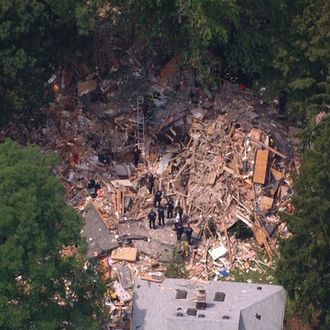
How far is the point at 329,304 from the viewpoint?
36.8m

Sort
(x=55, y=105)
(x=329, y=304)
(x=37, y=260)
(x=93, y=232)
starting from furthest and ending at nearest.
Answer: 1. (x=55, y=105)
2. (x=93, y=232)
3. (x=329, y=304)
4. (x=37, y=260)

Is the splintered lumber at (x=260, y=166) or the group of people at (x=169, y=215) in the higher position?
the splintered lumber at (x=260, y=166)

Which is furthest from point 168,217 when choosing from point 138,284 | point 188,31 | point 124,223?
point 188,31

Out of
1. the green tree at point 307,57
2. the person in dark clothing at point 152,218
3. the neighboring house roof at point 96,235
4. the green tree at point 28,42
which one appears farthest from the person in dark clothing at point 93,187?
the green tree at point 307,57

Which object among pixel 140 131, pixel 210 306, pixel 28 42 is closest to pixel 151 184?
pixel 140 131

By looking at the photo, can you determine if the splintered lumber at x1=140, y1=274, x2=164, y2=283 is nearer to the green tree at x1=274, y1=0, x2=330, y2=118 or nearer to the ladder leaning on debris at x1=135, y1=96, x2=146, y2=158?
the ladder leaning on debris at x1=135, y1=96, x2=146, y2=158

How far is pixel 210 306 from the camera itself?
37.4 meters

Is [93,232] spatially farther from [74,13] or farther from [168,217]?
[74,13]

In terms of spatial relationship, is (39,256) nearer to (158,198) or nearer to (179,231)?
(179,231)

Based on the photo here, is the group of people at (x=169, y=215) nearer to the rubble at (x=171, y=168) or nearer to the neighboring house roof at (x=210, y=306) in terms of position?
the rubble at (x=171, y=168)

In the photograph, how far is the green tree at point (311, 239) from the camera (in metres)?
35.3

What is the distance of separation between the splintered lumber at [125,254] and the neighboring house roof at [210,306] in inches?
→ 101

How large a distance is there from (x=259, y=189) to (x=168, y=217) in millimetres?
4083

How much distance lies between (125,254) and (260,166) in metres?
6.94
